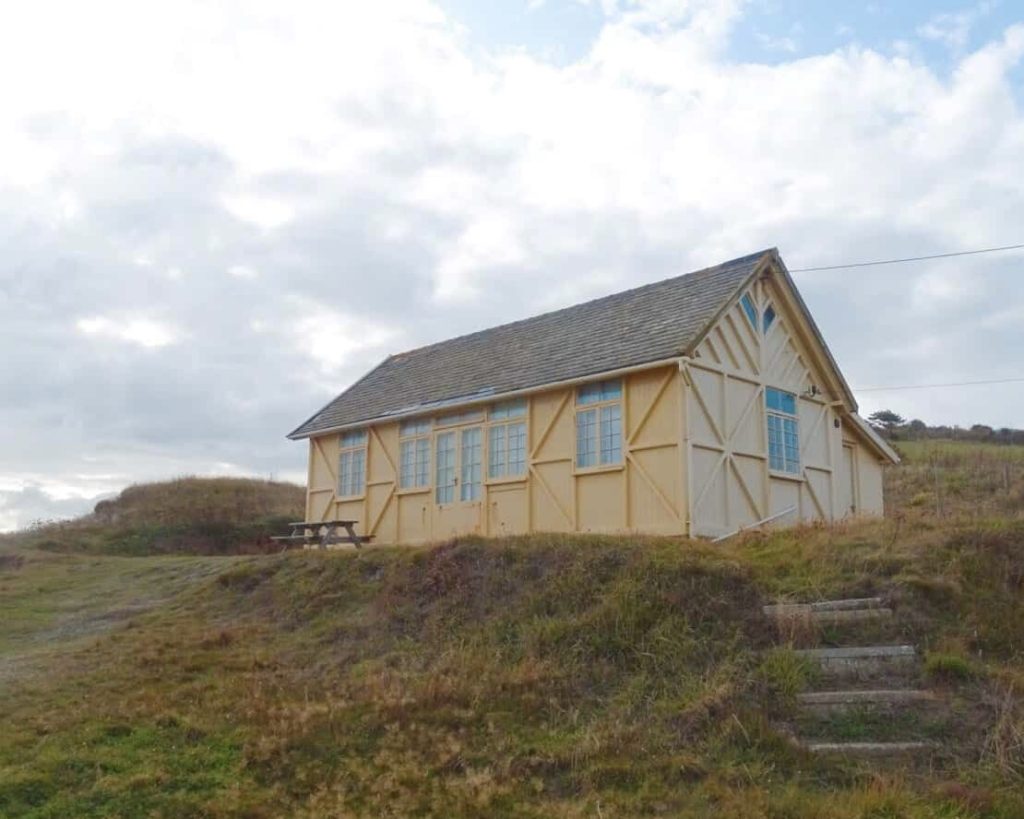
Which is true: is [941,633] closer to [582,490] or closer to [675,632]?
[675,632]

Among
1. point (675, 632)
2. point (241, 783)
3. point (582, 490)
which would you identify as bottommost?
point (241, 783)

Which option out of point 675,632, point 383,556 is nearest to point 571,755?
point 675,632

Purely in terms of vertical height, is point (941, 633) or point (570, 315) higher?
point (570, 315)

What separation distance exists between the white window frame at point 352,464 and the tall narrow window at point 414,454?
A: 1312mm

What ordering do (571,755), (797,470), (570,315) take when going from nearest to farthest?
(571,755) → (797,470) → (570,315)

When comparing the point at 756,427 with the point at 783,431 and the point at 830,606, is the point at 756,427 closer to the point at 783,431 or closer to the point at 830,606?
the point at 783,431

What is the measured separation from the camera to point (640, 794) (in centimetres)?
830

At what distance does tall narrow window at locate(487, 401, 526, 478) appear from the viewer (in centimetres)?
1966

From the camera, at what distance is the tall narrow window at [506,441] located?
64.5 ft

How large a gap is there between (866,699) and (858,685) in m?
0.42

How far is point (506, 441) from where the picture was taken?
1997 cm

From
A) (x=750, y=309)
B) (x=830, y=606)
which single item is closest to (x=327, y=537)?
(x=750, y=309)

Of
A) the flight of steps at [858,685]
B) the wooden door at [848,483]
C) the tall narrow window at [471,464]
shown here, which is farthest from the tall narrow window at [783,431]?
the flight of steps at [858,685]

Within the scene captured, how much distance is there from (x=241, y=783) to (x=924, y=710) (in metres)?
6.29
